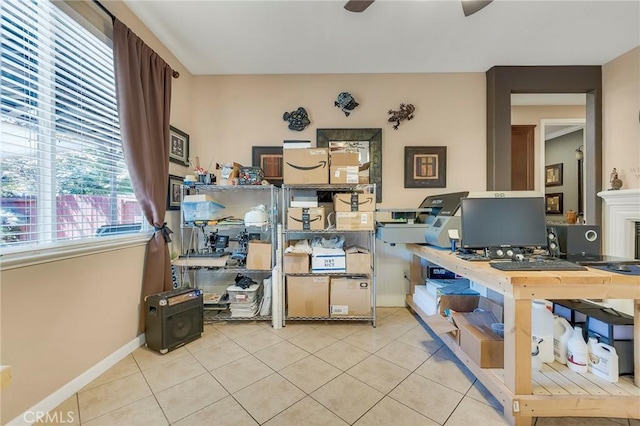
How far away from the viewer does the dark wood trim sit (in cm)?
256

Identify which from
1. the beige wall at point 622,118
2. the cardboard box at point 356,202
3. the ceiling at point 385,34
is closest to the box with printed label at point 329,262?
the cardboard box at point 356,202

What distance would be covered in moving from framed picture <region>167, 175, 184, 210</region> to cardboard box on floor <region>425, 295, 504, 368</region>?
100 inches

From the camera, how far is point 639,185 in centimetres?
229

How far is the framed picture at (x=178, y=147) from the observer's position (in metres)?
2.37

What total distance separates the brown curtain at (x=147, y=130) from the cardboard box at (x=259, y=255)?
2.28 feet

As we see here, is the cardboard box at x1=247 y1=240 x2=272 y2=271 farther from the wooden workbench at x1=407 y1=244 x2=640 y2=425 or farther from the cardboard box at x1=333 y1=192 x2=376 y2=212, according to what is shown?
the wooden workbench at x1=407 y1=244 x2=640 y2=425

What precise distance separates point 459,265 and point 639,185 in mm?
2337

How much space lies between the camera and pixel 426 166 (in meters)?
2.71

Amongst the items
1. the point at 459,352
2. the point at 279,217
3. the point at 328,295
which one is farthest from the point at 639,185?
the point at 279,217

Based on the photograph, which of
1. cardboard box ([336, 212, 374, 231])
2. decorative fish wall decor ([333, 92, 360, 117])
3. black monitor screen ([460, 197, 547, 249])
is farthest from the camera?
decorative fish wall decor ([333, 92, 360, 117])

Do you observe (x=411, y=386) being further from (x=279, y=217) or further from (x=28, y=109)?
(x=28, y=109)

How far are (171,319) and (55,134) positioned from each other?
1430 millimetres

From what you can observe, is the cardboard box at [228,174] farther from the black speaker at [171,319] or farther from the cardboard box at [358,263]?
the cardboard box at [358,263]

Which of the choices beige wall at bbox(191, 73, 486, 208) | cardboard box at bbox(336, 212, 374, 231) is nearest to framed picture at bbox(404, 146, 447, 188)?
beige wall at bbox(191, 73, 486, 208)
